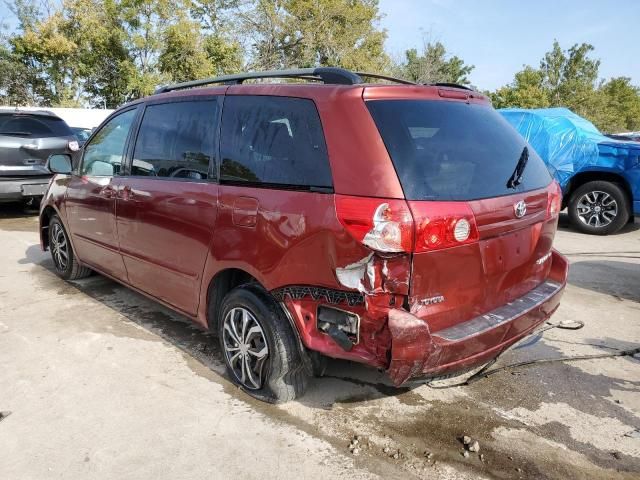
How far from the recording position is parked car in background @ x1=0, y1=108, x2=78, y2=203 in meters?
8.32

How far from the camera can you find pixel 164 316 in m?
4.36

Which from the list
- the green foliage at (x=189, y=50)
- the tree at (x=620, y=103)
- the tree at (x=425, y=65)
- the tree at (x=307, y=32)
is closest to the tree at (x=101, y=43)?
the green foliage at (x=189, y=50)

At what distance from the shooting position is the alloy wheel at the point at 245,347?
293 centimetres

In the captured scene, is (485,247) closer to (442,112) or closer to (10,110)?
(442,112)

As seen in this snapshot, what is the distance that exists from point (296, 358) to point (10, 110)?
27.5 ft

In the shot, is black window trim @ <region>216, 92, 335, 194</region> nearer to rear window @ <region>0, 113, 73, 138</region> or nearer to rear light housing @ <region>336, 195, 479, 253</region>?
rear light housing @ <region>336, 195, 479, 253</region>

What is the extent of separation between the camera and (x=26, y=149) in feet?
27.9

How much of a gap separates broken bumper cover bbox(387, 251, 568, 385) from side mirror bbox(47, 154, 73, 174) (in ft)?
12.8

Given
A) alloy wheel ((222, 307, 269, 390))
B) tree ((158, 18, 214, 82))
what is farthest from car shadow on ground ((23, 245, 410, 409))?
tree ((158, 18, 214, 82))

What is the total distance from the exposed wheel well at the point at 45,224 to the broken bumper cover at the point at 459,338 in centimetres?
462

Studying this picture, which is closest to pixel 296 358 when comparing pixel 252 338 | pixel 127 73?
pixel 252 338

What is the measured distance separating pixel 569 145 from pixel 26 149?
9.06m

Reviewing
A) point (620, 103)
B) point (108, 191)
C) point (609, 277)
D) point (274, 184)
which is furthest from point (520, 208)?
point (620, 103)

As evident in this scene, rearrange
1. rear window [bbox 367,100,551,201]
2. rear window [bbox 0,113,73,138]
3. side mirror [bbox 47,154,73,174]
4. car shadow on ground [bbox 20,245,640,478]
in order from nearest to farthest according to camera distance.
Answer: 1. rear window [bbox 367,100,551,201]
2. car shadow on ground [bbox 20,245,640,478]
3. side mirror [bbox 47,154,73,174]
4. rear window [bbox 0,113,73,138]
